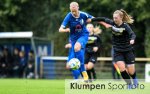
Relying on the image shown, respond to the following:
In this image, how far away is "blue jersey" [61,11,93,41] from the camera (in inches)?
618

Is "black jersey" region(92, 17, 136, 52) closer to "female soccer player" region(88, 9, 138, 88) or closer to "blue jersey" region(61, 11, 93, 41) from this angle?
"female soccer player" region(88, 9, 138, 88)

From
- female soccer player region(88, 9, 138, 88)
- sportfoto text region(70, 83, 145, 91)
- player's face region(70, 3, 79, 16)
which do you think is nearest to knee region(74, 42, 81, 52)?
player's face region(70, 3, 79, 16)

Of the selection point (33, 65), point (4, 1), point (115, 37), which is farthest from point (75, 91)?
point (4, 1)

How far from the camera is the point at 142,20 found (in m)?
34.4

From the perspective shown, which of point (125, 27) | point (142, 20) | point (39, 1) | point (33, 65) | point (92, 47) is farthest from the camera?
point (39, 1)

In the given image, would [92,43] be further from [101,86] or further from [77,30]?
[101,86]

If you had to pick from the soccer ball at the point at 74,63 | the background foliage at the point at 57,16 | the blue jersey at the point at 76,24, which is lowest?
the soccer ball at the point at 74,63

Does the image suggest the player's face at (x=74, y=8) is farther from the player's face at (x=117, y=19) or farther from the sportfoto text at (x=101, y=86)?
the sportfoto text at (x=101, y=86)

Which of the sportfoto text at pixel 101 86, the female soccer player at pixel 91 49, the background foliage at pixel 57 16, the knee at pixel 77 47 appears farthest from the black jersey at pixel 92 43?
the background foliage at pixel 57 16

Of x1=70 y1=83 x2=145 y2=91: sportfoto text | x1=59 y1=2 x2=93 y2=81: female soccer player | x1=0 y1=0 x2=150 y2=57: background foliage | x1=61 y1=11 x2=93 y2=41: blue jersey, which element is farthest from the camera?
x1=0 y1=0 x2=150 y2=57: background foliage

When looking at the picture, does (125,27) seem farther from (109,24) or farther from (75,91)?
(75,91)

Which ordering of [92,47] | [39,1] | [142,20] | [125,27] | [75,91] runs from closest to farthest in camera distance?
[75,91] < [125,27] < [92,47] < [142,20] < [39,1]

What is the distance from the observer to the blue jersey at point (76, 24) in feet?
51.5

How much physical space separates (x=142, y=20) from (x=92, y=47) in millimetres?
15389
